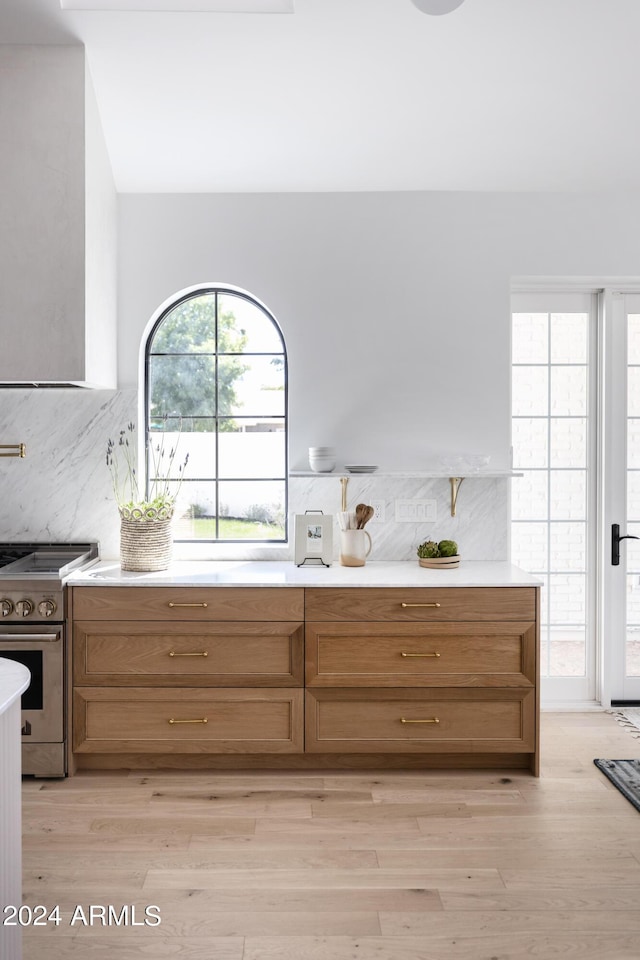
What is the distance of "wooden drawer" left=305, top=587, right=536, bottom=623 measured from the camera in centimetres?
307

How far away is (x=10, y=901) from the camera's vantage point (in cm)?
164

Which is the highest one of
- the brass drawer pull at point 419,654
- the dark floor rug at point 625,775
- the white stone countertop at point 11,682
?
the white stone countertop at point 11,682

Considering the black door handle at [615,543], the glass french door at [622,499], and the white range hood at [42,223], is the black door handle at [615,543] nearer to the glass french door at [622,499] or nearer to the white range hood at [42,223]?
the glass french door at [622,499]

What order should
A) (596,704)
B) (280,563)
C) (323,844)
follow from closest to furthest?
(323,844)
(280,563)
(596,704)

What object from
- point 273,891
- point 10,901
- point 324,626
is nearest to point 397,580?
point 324,626

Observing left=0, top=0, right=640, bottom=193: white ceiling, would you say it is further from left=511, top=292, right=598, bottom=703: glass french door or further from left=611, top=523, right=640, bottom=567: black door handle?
left=611, top=523, right=640, bottom=567: black door handle

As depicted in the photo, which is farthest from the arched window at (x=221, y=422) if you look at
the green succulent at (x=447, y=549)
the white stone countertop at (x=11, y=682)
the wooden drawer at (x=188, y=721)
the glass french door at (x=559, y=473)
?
the white stone countertop at (x=11, y=682)

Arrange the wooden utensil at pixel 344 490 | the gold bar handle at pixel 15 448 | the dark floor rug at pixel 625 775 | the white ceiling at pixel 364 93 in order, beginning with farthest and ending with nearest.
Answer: the wooden utensil at pixel 344 490
the gold bar handle at pixel 15 448
the dark floor rug at pixel 625 775
the white ceiling at pixel 364 93

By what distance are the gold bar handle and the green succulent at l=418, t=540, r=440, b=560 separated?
182 centimetres

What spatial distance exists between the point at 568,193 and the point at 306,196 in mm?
1256

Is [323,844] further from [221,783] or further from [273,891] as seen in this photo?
[221,783]

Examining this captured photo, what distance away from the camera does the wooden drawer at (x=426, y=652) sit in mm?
3072

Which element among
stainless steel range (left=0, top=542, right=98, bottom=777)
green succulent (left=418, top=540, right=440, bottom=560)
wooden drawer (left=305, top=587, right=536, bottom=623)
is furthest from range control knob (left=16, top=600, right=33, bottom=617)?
green succulent (left=418, top=540, right=440, bottom=560)

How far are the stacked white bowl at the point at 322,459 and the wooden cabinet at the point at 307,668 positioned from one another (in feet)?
2.17
